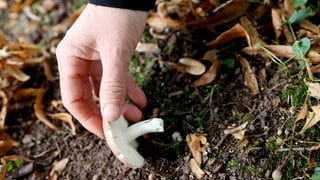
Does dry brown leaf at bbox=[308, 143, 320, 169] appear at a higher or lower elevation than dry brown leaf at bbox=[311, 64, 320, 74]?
lower

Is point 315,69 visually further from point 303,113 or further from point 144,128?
point 144,128

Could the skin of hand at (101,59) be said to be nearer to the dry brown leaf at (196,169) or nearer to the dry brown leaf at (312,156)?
the dry brown leaf at (196,169)

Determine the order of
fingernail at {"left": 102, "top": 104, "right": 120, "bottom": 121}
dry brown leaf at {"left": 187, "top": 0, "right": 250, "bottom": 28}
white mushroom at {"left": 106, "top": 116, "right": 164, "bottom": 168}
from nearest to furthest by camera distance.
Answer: fingernail at {"left": 102, "top": 104, "right": 120, "bottom": 121}, white mushroom at {"left": 106, "top": 116, "right": 164, "bottom": 168}, dry brown leaf at {"left": 187, "top": 0, "right": 250, "bottom": 28}

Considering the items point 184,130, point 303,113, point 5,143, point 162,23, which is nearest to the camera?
point 303,113

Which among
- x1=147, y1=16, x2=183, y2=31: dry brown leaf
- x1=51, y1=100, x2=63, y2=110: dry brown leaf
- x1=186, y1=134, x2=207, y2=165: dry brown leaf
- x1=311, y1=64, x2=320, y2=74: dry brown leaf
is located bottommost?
x1=51, y1=100, x2=63, y2=110: dry brown leaf

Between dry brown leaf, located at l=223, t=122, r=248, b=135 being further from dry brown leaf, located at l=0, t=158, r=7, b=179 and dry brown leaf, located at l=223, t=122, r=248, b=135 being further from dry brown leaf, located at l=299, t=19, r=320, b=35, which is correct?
dry brown leaf, located at l=0, t=158, r=7, b=179

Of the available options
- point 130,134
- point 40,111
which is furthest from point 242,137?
point 40,111

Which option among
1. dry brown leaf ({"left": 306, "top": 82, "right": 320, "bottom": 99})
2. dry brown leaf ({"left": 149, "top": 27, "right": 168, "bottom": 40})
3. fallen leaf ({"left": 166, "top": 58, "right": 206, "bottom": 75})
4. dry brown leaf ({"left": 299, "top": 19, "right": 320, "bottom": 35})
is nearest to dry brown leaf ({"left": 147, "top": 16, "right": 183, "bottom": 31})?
dry brown leaf ({"left": 149, "top": 27, "right": 168, "bottom": 40})
